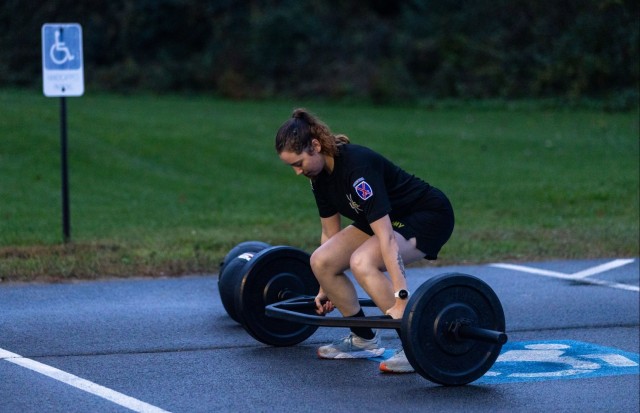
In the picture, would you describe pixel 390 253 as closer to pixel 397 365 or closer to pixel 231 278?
pixel 397 365

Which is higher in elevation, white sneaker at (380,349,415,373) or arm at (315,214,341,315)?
arm at (315,214,341,315)

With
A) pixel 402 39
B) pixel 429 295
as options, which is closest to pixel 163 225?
pixel 429 295

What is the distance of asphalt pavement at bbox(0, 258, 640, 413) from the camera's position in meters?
6.20

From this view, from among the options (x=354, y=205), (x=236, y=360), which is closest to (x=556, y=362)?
(x=354, y=205)

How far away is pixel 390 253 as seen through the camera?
251 inches

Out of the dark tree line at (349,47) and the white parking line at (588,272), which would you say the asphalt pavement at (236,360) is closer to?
the white parking line at (588,272)

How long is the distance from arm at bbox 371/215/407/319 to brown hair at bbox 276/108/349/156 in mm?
512

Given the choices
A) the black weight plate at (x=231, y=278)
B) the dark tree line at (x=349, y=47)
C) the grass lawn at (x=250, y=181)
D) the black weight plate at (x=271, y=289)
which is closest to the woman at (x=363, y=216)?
the black weight plate at (x=271, y=289)

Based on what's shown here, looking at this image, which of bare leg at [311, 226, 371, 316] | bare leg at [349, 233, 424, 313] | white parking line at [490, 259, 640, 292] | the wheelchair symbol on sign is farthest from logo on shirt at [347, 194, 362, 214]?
the wheelchair symbol on sign

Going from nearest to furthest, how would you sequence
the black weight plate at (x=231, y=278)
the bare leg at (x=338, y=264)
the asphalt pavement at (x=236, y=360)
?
the asphalt pavement at (x=236, y=360) < the bare leg at (x=338, y=264) < the black weight plate at (x=231, y=278)

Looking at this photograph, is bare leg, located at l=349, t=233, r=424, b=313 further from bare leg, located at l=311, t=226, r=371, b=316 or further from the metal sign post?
the metal sign post

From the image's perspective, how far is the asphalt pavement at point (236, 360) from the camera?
6.20m

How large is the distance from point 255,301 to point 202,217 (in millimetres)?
6917

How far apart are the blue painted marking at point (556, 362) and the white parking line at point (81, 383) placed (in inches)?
72.4
